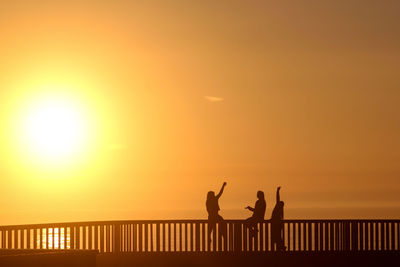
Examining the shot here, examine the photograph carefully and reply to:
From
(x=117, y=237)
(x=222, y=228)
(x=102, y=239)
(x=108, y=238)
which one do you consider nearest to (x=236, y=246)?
(x=222, y=228)

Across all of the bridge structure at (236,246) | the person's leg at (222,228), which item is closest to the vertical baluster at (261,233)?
the bridge structure at (236,246)

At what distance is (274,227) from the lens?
3362 cm

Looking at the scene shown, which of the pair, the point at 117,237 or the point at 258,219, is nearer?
the point at 258,219

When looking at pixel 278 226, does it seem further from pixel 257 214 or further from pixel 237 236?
pixel 237 236

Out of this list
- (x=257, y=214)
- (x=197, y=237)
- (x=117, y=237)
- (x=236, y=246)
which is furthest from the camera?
(x=117, y=237)

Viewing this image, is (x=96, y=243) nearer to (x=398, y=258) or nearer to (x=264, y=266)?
(x=264, y=266)

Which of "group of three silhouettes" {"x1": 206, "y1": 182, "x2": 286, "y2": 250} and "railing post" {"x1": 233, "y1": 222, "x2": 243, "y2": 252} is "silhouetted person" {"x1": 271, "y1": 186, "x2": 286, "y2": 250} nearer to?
"group of three silhouettes" {"x1": 206, "y1": 182, "x2": 286, "y2": 250}

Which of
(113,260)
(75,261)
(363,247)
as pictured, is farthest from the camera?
(363,247)

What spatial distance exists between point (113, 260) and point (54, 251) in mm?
11876

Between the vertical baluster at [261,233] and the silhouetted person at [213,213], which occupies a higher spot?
the silhouetted person at [213,213]

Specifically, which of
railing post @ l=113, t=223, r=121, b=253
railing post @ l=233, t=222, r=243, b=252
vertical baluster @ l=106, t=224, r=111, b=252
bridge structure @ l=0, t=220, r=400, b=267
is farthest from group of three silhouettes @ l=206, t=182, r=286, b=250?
vertical baluster @ l=106, t=224, r=111, b=252

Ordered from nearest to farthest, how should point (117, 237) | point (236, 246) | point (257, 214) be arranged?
point (257, 214) → point (236, 246) → point (117, 237)

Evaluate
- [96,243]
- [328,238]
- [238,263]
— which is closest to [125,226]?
[96,243]

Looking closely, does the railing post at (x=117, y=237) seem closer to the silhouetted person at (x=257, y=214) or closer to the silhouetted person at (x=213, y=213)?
the silhouetted person at (x=213, y=213)
